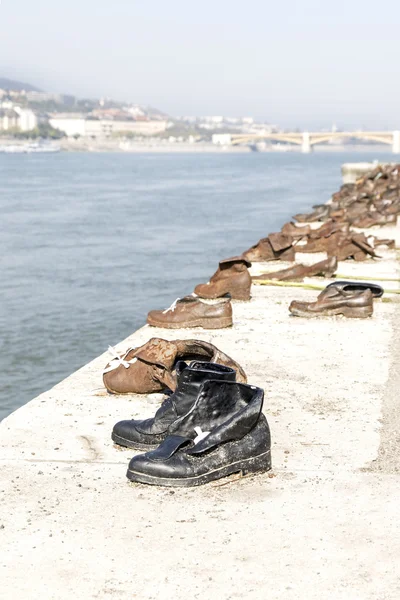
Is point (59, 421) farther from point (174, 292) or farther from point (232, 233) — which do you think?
point (232, 233)

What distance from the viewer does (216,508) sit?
13.5ft

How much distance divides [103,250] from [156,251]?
116cm

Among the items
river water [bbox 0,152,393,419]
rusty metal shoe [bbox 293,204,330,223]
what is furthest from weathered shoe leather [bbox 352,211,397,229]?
river water [bbox 0,152,393,419]

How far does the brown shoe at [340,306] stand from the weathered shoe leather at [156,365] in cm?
268

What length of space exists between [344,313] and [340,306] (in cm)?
7

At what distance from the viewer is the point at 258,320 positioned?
329 inches

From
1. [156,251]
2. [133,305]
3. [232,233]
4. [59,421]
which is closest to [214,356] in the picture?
[59,421]

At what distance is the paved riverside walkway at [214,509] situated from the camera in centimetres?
347

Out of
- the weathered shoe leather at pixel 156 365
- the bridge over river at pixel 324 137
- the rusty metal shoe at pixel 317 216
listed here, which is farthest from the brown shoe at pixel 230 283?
the bridge over river at pixel 324 137

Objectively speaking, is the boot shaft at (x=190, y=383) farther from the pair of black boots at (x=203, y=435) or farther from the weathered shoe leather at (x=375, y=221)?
the weathered shoe leather at (x=375, y=221)

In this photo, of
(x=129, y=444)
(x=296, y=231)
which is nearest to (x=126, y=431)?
(x=129, y=444)

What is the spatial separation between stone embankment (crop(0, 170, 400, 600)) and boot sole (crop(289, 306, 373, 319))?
1.98 meters

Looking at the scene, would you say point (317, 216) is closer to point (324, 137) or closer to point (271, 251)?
point (271, 251)

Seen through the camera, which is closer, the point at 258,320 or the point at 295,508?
the point at 295,508
